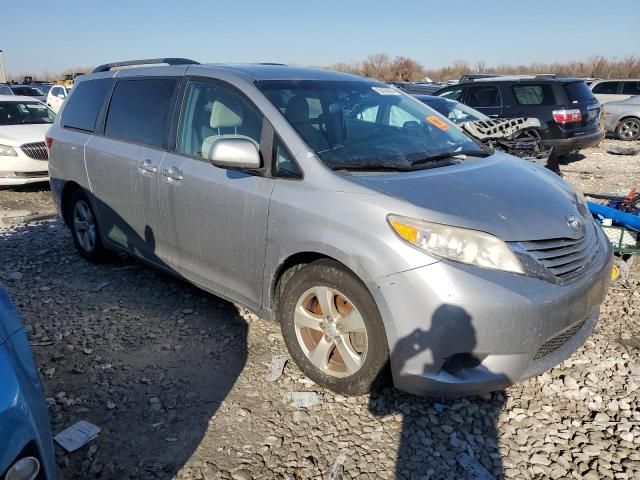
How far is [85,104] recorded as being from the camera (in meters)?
4.80

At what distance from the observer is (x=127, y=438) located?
2627 millimetres

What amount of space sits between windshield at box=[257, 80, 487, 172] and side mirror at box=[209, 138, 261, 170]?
0.31m

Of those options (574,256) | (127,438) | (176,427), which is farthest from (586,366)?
(127,438)

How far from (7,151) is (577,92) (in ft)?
34.0

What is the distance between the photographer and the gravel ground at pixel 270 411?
245 centimetres

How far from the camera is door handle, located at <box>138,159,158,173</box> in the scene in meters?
3.78

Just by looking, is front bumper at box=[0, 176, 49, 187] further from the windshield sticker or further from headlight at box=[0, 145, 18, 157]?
the windshield sticker

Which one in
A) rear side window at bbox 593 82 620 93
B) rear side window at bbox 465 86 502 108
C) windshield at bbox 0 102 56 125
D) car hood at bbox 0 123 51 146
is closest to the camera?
car hood at bbox 0 123 51 146

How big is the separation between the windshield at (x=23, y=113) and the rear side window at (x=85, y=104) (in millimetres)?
5366

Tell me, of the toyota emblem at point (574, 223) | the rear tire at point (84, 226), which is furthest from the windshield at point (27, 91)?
the toyota emblem at point (574, 223)

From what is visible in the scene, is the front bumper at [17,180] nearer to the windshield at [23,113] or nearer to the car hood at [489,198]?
the windshield at [23,113]

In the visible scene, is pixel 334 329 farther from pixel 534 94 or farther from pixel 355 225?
pixel 534 94

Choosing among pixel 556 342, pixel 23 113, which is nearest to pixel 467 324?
pixel 556 342

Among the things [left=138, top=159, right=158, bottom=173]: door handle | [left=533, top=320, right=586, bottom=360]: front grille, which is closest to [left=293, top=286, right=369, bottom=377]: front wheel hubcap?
[left=533, top=320, right=586, bottom=360]: front grille
